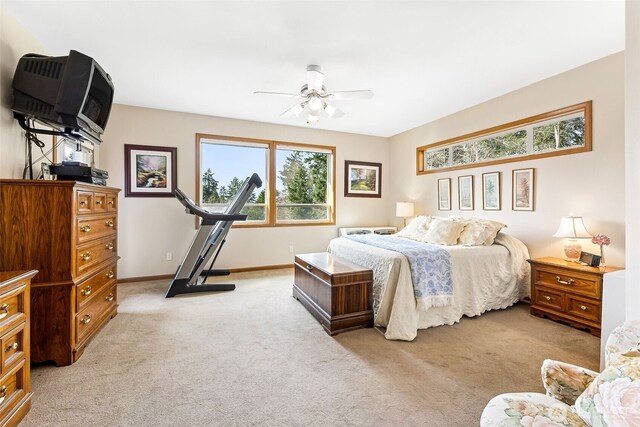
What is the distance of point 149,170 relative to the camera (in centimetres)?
442

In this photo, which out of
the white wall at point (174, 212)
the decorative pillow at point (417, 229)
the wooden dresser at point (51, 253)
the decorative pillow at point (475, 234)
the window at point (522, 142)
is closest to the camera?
the wooden dresser at point (51, 253)

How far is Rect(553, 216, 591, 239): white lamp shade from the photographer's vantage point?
2886mm

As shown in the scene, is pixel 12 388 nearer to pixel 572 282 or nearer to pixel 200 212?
pixel 200 212

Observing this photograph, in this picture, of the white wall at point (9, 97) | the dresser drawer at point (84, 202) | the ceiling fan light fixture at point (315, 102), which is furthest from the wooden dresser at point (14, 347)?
the ceiling fan light fixture at point (315, 102)

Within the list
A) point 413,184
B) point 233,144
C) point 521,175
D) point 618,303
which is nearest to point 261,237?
point 233,144

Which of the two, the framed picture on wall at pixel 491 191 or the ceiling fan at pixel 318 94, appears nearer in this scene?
the ceiling fan at pixel 318 94

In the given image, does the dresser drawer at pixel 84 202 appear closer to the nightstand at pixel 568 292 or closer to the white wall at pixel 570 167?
the nightstand at pixel 568 292

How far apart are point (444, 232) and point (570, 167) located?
1495 mm

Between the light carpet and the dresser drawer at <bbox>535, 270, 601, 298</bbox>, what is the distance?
1.26ft

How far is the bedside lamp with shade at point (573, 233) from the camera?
9.49 feet

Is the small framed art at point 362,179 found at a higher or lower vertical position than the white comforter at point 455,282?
higher

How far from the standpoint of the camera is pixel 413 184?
550 cm

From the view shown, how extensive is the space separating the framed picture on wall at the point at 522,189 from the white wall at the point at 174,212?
317cm

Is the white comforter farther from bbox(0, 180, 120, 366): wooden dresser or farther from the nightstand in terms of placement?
bbox(0, 180, 120, 366): wooden dresser
